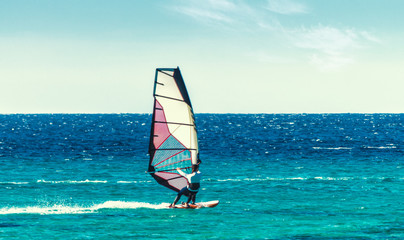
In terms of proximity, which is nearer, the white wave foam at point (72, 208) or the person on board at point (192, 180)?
the person on board at point (192, 180)

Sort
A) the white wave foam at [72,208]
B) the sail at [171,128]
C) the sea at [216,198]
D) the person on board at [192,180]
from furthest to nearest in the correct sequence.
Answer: the white wave foam at [72,208] < the person on board at [192,180] < the sail at [171,128] < the sea at [216,198]

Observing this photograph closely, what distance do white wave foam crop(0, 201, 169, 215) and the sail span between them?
2.69 metres

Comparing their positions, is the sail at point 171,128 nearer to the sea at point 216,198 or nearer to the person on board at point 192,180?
the person on board at point 192,180

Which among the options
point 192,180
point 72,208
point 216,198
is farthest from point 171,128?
point 216,198

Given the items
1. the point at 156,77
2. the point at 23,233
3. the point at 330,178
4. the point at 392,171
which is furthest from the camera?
the point at 392,171

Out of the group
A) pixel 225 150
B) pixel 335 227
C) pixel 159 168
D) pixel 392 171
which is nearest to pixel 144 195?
pixel 159 168

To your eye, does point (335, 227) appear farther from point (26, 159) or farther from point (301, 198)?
point (26, 159)

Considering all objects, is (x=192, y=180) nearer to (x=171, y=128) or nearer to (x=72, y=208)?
(x=171, y=128)

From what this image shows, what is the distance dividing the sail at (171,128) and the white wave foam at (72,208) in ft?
8.84

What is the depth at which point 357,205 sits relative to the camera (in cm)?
2522

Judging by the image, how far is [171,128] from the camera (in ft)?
73.8

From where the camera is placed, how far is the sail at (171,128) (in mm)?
21703

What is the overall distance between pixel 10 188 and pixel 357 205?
20212mm

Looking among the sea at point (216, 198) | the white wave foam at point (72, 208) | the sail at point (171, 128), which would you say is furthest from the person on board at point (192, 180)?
the white wave foam at point (72, 208)
